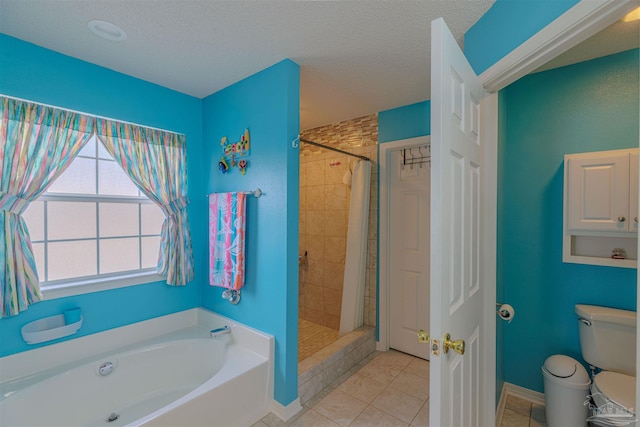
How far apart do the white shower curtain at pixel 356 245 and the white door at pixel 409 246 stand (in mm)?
257

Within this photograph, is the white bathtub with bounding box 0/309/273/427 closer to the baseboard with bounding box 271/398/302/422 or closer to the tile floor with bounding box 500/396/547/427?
the baseboard with bounding box 271/398/302/422

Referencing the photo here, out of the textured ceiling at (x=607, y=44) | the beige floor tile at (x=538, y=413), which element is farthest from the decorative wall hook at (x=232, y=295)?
the textured ceiling at (x=607, y=44)

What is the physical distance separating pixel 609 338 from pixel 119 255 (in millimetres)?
3334

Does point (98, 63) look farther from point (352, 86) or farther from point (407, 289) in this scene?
point (407, 289)

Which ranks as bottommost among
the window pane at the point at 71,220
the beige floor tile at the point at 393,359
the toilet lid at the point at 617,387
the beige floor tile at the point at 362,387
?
the beige floor tile at the point at 393,359

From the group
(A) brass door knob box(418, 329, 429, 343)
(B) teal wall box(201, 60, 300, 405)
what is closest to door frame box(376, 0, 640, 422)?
(A) brass door knob box(418, 329, 429, 343)

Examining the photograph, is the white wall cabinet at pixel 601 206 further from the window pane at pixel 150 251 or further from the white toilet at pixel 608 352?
the window pane at pixel 150 251

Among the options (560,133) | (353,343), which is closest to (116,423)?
(353,343)

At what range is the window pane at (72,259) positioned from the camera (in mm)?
1909

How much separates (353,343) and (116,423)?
178 centimetres

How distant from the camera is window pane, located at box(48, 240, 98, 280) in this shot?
191cm

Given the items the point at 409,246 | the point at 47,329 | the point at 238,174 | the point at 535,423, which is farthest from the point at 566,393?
the point at 47,329

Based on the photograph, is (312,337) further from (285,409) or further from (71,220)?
(71,220)

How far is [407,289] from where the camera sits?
2809 mm
